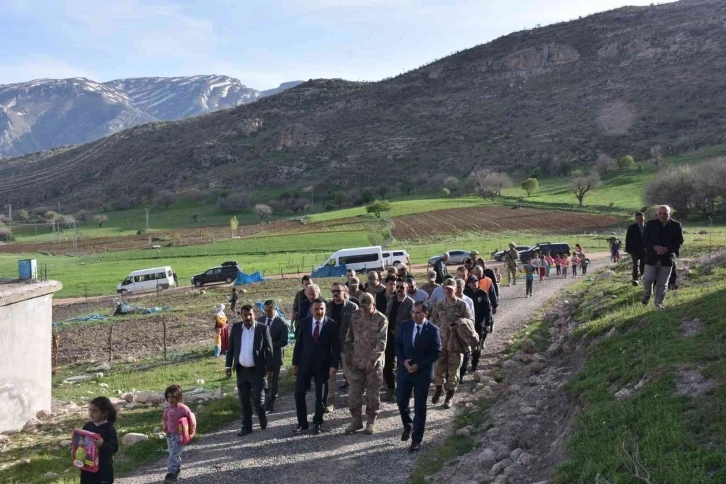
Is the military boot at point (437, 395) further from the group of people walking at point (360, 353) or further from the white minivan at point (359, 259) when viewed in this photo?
the white minivan at point (359, 259)

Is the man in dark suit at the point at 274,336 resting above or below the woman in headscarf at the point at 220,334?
above

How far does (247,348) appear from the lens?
877 cm

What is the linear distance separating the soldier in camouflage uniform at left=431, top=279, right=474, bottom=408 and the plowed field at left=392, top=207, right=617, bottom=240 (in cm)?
4788

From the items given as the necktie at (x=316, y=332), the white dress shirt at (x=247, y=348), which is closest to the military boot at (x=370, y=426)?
the necktie at (x=316, y=332)

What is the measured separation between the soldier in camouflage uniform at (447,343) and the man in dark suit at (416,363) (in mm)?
1495

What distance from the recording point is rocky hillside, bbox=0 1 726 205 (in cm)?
10856

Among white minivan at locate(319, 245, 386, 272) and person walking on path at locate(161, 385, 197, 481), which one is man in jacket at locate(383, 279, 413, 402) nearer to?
person walking on path at locate(161, 385, 197, 481)

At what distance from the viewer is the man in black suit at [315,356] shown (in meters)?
8.67

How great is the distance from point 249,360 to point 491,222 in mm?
55910

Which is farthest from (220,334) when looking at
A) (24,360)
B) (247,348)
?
(247,348)

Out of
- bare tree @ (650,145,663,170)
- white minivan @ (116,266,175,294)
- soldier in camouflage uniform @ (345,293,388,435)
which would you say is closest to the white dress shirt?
soldier in camouflage uniform @ (345,293,388,435)

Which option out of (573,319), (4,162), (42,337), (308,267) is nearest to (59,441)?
(42,337)

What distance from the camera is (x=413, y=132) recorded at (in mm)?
133000

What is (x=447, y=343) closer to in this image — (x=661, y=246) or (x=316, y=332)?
(x=316, y=332)
